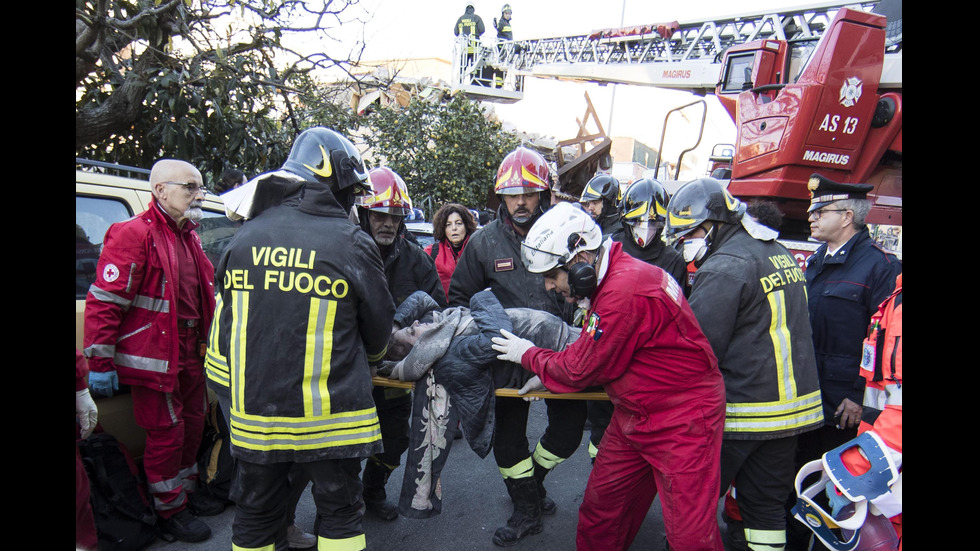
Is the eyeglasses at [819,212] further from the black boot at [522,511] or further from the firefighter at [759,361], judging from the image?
the black boot at [522,511]

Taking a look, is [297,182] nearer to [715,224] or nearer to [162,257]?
[162,257]

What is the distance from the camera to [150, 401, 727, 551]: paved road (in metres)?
3.33

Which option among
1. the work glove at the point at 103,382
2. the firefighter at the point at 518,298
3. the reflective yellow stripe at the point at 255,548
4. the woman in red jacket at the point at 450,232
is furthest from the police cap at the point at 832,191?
the work glove at the point at 103,382

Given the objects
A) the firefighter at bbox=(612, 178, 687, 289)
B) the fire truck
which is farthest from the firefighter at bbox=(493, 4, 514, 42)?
the firefighter at bbox=(612, 178, 687, 289)

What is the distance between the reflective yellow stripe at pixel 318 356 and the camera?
227 cm

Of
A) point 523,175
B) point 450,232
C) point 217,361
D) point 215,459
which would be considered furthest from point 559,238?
point 450,232

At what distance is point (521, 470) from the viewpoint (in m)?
3.37

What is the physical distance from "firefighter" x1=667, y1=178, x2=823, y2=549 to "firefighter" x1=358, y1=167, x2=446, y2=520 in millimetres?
1846

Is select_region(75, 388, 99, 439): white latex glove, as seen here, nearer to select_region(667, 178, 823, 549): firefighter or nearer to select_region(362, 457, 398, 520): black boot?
select_region(362, 457, 398, 520): black boot

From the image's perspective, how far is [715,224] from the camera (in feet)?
9.60

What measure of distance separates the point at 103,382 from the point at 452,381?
6.00ft
